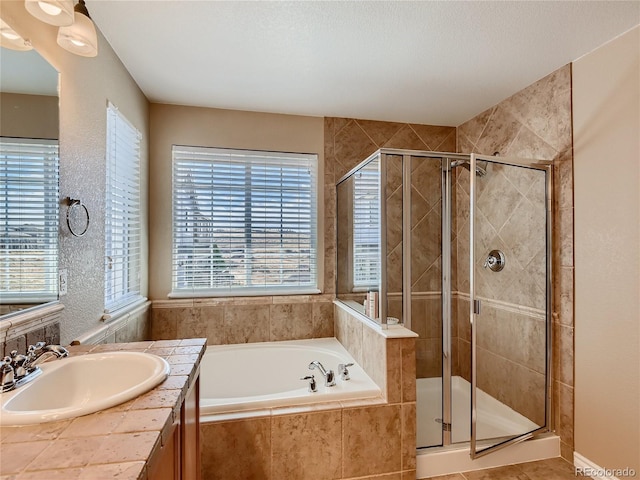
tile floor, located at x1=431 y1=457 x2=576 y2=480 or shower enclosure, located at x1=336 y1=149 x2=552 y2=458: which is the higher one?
shower enclosure, located at x1=336 y1=149 x2=552 y2=458

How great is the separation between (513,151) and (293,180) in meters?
1.75

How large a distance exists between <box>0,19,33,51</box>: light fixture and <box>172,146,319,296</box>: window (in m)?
1.57

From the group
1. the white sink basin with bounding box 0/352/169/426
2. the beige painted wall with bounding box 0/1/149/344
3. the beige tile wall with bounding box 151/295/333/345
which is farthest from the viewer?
the beige tile wall with bounding box 151/295/333/345

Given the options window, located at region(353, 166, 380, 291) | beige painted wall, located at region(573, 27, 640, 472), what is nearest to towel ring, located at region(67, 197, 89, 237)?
window, located at region(353, 166, 380, 291)

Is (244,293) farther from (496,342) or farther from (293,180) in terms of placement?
(496,342)

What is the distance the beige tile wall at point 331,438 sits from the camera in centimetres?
168

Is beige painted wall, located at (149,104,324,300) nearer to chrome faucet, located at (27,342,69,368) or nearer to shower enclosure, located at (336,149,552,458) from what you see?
shower enclosure, located at (336,149,552,458)

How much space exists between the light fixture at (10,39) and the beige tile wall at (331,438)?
1734mm

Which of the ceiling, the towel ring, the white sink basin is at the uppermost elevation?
the ceiling

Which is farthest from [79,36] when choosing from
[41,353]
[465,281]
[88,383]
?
[465,281]

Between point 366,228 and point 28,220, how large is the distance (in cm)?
173

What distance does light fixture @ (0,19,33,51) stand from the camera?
106 centimetres

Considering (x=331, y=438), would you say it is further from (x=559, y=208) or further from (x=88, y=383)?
(x=559, y=208)

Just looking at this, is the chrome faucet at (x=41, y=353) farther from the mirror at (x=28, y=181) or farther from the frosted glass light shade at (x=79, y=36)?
the frosted glass light shade at (x=79, y=36)
